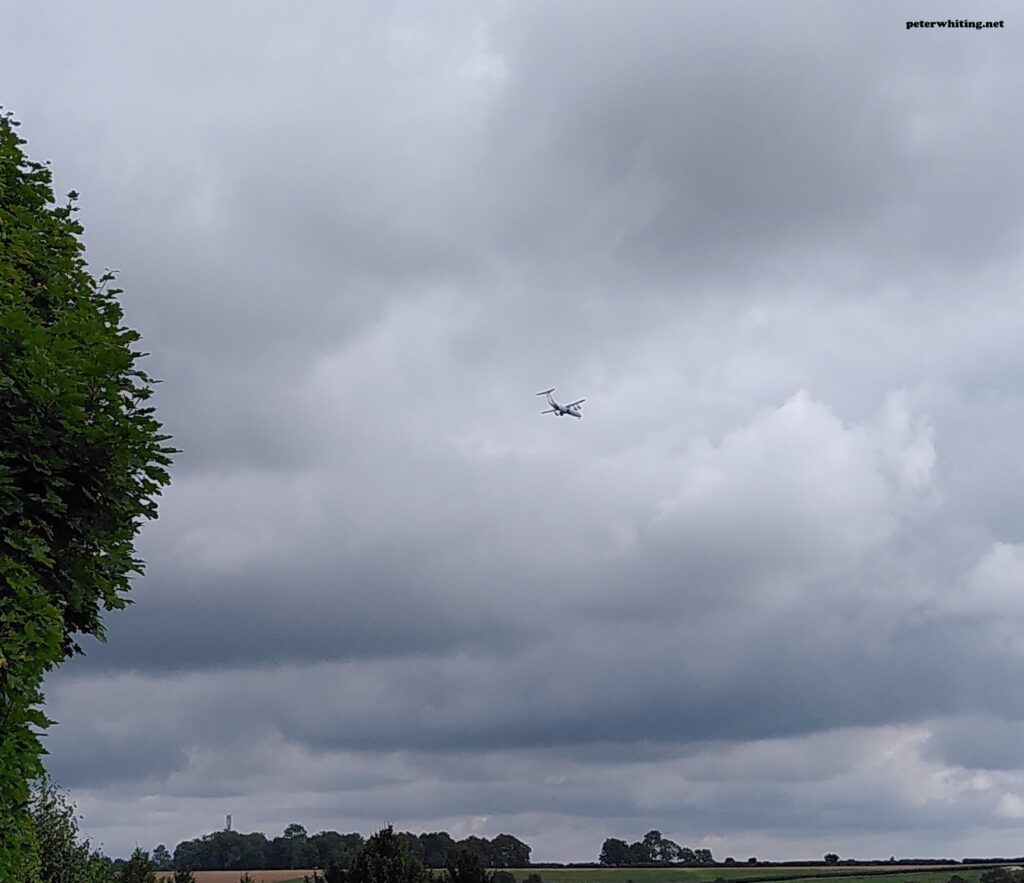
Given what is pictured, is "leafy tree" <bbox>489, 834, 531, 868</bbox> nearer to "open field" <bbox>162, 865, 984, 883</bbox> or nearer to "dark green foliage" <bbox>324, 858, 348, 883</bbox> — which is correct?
"open field" <bbox>162, 865, 984, 883</bbox>

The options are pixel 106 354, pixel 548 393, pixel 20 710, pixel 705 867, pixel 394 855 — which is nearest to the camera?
pixel 20 710

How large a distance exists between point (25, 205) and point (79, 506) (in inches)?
237

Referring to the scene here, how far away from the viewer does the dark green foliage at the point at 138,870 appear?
56.8 metres

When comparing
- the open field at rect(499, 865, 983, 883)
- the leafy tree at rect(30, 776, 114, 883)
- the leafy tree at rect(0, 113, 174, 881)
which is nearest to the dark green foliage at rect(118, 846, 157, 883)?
the leafy tree at rect(30, 776, 114, 883)

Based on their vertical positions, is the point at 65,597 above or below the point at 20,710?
above

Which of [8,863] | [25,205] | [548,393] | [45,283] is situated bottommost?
[8,863]

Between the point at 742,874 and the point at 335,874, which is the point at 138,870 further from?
the point at 742,874

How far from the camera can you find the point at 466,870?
50438mm

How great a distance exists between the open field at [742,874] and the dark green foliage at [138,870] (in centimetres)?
4506

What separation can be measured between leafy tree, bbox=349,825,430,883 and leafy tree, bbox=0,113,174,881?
36.0 meters

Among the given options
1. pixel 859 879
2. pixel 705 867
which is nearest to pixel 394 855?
pixel 859 879

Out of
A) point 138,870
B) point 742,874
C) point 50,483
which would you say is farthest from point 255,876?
point 50,483

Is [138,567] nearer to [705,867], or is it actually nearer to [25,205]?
[25,205]

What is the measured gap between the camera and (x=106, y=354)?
16.9m
